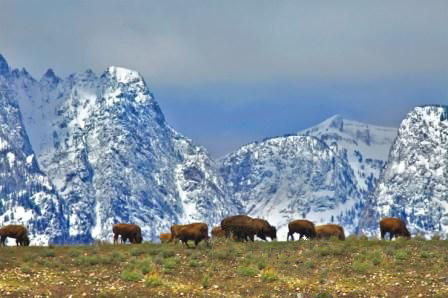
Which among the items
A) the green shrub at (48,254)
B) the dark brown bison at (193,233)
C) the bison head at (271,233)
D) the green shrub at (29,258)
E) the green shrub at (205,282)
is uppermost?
the bison head at (271,233)

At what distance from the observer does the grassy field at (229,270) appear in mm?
53969

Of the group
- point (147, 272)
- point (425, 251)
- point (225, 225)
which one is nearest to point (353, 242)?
point (425, 251)

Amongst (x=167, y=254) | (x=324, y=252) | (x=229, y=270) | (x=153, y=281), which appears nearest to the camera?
(x=153, y=281)

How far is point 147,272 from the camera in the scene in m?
57.8

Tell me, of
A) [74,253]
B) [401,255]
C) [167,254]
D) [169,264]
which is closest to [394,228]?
[401,255]

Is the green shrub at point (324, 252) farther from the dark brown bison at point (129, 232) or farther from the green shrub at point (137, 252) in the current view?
the dark brown bison at point (129, 232)

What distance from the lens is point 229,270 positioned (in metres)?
58.7

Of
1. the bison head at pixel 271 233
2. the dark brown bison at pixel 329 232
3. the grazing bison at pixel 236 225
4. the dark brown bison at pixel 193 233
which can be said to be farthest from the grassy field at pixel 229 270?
the dark brown bison at pixel 329 232

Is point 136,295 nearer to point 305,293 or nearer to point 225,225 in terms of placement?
point 305,293

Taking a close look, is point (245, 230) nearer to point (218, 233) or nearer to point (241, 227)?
point (241, 227)

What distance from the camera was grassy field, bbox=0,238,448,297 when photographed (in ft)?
177

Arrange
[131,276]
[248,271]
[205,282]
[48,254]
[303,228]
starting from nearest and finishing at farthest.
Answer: [205,282]
[131,276]
[248,271]
[48,254]
[303,228]

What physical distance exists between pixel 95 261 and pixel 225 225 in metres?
16.9

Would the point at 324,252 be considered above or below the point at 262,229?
below
